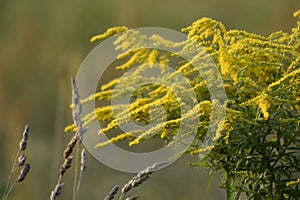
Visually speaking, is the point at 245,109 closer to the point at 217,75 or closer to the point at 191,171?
the point at 217,75

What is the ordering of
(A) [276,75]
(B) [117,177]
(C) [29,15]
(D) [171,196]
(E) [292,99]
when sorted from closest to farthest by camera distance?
(E) [292,99] → (A) [276,75] → (D) [171,196] → (B) [117,177] → (C) [29,15]

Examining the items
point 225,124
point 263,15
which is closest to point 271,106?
point 225,124

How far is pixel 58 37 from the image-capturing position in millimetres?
5371

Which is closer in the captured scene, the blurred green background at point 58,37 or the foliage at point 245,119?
the foliage at point 245,119

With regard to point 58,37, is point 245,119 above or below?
below

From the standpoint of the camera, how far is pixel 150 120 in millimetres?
1813

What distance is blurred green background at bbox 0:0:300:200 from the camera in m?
4.22

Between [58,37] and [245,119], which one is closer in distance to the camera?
[245,119]

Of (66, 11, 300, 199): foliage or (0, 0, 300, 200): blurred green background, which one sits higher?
(0, 0, 300, 200): blurred green background

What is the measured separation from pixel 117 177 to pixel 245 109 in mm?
2214

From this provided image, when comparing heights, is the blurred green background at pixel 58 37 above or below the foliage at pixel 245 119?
above

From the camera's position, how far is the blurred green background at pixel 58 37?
4223mm

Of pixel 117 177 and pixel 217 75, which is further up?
pixel 117 177

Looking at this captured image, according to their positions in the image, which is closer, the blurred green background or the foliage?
the foliage
